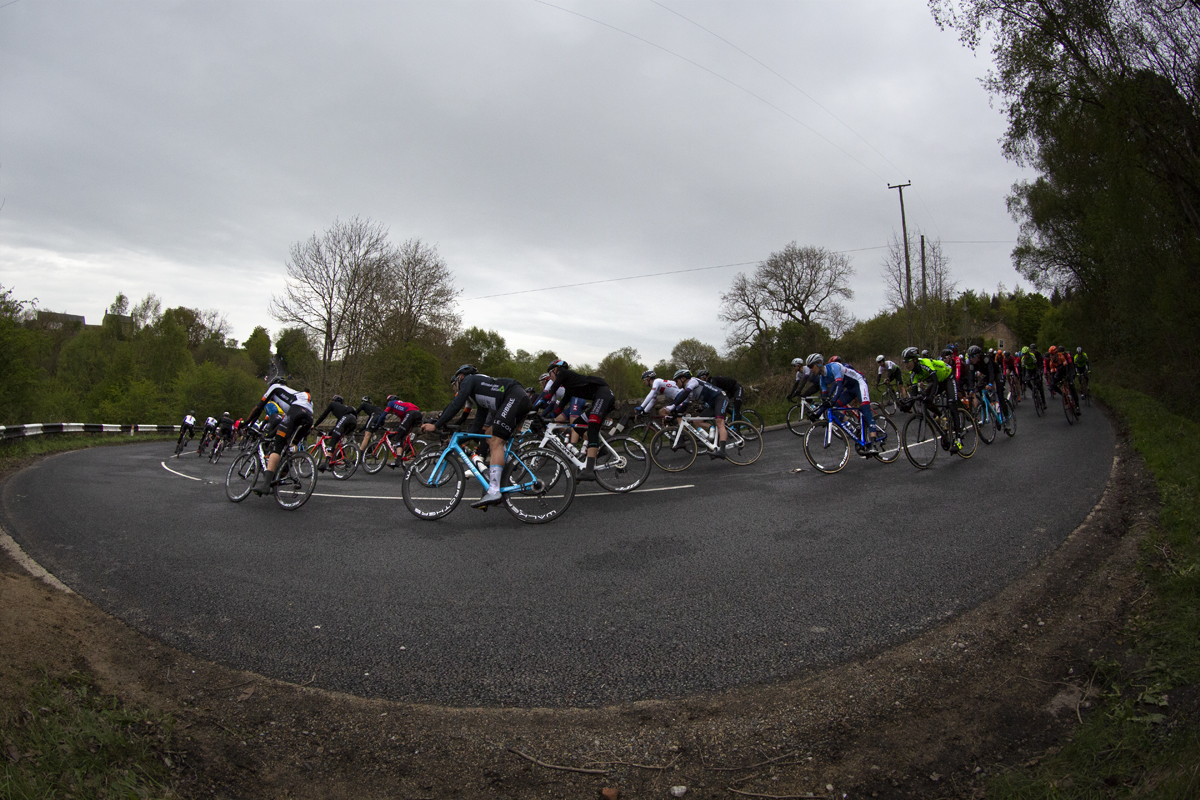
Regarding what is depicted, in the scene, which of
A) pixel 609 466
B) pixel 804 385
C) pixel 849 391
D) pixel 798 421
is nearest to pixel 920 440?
pixel 849 391

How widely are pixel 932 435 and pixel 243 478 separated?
12.2m

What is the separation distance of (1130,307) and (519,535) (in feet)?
93.0

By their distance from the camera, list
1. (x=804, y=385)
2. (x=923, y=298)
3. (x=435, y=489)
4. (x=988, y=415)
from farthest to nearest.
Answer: (x=923, y=298) → (x=988, y=415) → (x=804, y=385) → (x=435, y=489)

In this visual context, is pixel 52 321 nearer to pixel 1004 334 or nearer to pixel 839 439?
pixel 839 439

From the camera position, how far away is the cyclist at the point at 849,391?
36.2ft

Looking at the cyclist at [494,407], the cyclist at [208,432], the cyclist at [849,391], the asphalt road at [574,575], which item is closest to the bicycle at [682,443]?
the asphalt road at [574,575]

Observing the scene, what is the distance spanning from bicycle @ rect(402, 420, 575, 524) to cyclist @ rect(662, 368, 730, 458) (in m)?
4.28

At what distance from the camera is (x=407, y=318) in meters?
44.4

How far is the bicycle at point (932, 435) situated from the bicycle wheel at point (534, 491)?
243 inches

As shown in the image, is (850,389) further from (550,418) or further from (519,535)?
(519,535)

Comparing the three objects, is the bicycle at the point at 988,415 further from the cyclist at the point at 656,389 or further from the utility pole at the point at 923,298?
the utility pole at the point at 923,298

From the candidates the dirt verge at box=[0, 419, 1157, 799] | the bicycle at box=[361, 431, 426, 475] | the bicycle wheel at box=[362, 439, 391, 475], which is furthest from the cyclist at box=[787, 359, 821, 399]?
the bicycle wheel at box=[362, 439, 391, 475]

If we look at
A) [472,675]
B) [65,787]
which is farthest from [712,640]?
[65,787]

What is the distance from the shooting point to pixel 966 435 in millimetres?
11711
